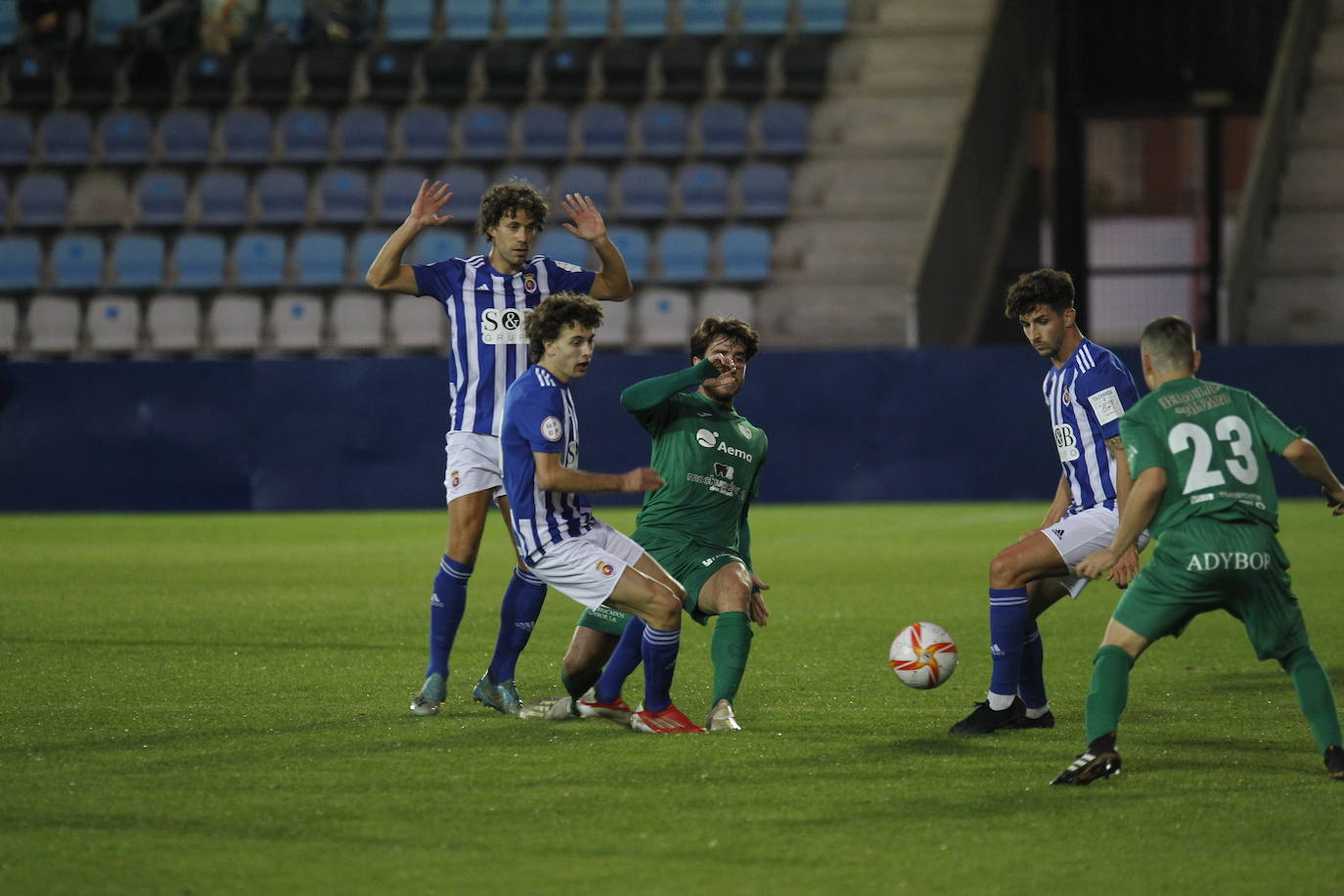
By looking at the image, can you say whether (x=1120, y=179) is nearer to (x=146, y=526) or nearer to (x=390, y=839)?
(x=146, y=526)

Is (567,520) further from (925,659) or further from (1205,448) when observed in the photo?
A: (1205,448)

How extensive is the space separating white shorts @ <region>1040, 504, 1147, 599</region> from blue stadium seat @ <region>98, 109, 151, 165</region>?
18.0 m

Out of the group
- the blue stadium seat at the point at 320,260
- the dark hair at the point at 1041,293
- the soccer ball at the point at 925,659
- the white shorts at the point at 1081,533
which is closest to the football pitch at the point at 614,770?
the soccer ball at the point at 925,659

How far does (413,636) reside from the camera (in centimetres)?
913

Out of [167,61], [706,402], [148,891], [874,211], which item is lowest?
[148,891]

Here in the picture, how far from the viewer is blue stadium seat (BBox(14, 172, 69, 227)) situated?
21.7m

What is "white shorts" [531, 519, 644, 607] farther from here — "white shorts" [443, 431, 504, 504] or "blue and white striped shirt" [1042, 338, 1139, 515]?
"blue and white striped shirt" [1042, 338, 1139, 515]

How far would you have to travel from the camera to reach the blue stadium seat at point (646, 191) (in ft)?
69.1

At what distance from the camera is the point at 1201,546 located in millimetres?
5246

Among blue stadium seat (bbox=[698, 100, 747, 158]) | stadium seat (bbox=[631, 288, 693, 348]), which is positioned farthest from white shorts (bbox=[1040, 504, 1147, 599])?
blue stadium seat (bbox=[698, 100, 747, 158])

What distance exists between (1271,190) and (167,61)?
14.0 metres

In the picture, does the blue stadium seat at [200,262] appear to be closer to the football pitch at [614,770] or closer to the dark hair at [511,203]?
the football pitch at [614,770]

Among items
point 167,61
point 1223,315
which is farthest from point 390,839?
point 167,61

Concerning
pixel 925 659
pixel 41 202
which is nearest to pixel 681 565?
pixel 925 659
